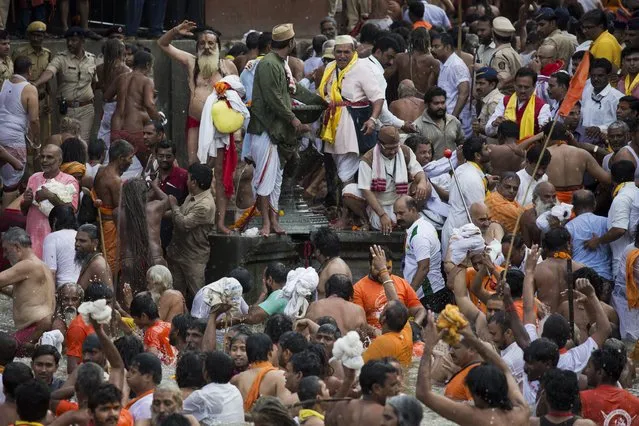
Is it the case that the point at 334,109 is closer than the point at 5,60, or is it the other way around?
the point at 334,109

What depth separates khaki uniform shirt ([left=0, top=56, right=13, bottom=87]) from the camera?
58.4 feet

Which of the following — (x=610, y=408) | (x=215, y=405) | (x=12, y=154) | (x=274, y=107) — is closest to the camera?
(x=610, y=408)

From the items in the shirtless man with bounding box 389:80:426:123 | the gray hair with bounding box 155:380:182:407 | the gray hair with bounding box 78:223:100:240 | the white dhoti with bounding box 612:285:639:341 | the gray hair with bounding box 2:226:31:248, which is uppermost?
the shirtless man with bounding box 389:80:426:123

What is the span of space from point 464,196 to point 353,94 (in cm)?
157

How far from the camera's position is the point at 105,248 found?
1593 cm

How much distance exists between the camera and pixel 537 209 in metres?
15.6

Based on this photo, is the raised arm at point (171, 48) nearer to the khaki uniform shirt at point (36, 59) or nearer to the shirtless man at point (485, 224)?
the khaki uniform shirt at point (36, 59)

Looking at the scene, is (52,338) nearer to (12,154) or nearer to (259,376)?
(259,376)

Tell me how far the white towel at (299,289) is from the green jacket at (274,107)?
2413 mm

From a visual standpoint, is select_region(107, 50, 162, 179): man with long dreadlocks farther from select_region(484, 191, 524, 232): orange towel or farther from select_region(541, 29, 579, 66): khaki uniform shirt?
select_region(541, 29, 579, 66): khaki uniform shirt

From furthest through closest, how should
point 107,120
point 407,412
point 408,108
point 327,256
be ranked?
point 107,120, point 408,108, point 327,256, point 407,412

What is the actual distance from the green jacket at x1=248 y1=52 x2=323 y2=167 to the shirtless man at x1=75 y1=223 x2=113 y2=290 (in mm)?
2392

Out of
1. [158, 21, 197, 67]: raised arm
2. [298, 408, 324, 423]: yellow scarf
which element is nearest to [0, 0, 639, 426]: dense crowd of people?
[298, 408, 324, 423]: yellow scarf

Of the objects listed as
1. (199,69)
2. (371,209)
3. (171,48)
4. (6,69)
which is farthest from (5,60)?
(371,209)
